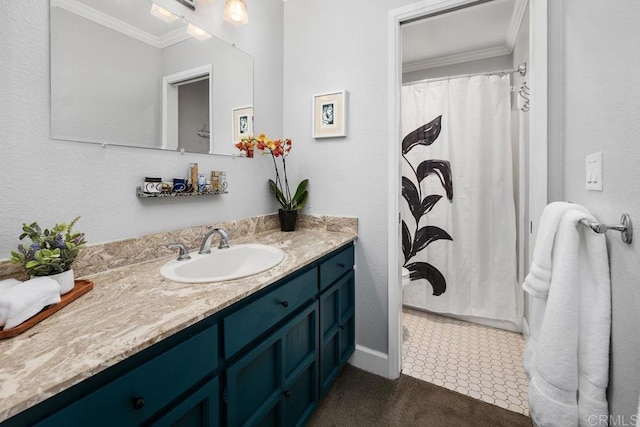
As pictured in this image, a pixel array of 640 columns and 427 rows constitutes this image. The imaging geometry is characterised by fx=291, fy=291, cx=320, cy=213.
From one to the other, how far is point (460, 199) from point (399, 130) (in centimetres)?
108

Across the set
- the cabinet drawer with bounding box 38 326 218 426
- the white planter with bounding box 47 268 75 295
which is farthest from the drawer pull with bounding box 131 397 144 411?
the white planter with bounding box 47 268 75 295

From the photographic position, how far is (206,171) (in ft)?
5.00

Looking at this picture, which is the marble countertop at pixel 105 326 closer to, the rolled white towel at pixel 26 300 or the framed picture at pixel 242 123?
the rolled white towel at pixel 26 300

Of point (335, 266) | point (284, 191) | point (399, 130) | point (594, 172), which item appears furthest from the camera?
point (284, 191)

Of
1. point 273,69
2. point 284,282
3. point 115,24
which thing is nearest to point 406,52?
point 273,69

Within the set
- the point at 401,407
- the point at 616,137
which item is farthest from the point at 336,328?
the point at 616,137

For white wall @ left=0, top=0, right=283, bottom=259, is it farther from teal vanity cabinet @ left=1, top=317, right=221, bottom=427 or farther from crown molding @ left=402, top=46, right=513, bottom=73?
crown molding @ left=402, top=46, right=513, bottom=73

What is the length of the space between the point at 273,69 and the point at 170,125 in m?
0.92

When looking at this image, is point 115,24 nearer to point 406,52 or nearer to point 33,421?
point 33,421

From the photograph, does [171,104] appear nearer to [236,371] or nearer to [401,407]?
[236,371]

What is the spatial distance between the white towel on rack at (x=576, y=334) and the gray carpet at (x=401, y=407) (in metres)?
0.71

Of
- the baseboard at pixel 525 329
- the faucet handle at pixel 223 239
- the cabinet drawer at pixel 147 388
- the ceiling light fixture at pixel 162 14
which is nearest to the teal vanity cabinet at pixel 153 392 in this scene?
the cabinet drawer at pixel 147 388

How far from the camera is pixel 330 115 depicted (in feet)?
6.04

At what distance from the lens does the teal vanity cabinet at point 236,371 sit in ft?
1.88
